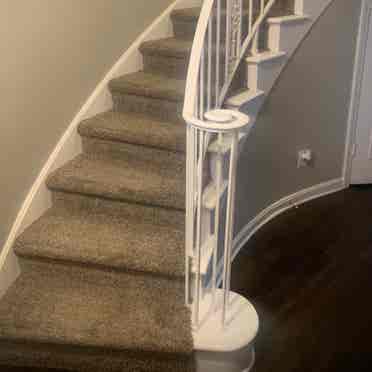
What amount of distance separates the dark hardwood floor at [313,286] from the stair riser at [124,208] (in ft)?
1.98

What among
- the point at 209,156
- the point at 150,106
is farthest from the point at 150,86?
the point at 209,156

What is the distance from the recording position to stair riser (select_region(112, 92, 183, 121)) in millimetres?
2740

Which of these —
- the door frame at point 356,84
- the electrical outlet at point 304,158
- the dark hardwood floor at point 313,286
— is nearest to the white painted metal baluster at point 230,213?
the dark hardwood floor at point 313,286

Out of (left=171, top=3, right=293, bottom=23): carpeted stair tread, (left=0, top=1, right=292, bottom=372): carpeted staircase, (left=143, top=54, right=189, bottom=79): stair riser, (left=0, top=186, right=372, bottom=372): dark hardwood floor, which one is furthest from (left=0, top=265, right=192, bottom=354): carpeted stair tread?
(left=171, top=3, right=293, bottom=23): carpeted stair tread

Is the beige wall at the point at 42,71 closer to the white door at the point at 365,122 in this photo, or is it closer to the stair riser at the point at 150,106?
the stair riser at the point at 150,106

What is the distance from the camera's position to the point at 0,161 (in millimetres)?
2119

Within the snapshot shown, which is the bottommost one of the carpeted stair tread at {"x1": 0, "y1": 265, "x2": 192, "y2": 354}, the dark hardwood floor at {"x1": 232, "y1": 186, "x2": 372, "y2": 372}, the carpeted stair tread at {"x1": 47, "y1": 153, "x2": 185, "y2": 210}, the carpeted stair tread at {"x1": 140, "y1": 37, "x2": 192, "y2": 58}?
the dark hardwood floor at {"x1": 232, "y1": 186, "x2": 372, "y2": 372}

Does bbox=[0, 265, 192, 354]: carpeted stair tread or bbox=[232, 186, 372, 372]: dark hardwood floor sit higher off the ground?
bbox=[0, 265, 192, 354]: carpeted stair tread

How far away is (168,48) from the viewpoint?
3.02 meters

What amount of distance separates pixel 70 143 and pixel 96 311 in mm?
1025

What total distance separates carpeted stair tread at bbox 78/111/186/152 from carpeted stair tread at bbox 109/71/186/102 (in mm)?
152

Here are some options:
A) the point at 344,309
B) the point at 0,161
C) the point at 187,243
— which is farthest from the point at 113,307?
the point at 344,309

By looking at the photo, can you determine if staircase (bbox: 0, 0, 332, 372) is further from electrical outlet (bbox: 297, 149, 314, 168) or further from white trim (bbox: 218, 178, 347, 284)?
electrical outlet (bbox: 297, 149, 314, 168)

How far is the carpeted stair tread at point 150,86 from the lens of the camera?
2.71 metres
